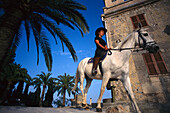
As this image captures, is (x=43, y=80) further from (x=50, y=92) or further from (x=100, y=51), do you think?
(x=100, y=51)

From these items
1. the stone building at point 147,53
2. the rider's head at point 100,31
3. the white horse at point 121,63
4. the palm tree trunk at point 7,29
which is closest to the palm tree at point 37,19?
the palm tree trunk at point 7,29

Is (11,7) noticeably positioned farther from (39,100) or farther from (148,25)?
(39,100)

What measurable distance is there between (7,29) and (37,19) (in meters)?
1.61

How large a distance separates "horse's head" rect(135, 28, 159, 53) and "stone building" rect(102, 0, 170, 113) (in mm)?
444

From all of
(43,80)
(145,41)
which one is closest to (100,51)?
(145,41)

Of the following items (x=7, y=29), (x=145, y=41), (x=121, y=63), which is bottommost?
(x=121, y=63)

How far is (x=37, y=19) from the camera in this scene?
14.1 ft

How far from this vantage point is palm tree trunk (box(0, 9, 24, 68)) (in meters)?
2.77

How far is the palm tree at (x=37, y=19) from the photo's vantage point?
300 centimetres

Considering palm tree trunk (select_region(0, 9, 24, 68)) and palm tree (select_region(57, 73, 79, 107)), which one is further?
palm tree (select_region(57, 73, 79, 107))

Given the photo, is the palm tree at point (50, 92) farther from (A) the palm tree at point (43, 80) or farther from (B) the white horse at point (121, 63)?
(B) the white horse at point (121, 63)

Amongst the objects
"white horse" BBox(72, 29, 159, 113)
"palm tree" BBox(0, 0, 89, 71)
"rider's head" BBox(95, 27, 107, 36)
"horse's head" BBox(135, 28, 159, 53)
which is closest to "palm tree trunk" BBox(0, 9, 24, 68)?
"palm tree" BBox(0, 0, 89, 71)

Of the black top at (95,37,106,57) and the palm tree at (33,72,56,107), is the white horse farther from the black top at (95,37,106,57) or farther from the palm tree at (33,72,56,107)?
the palm tree at (33,72,56,107)

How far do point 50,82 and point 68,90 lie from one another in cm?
499
